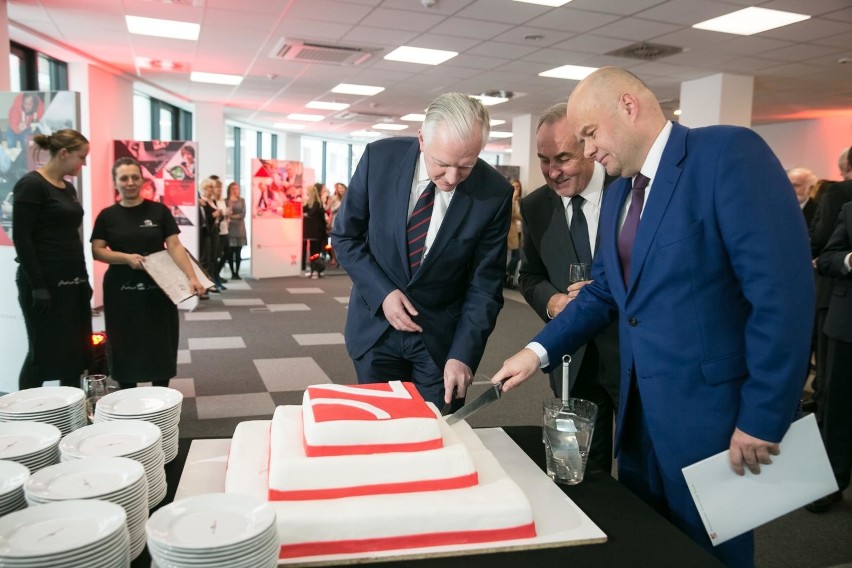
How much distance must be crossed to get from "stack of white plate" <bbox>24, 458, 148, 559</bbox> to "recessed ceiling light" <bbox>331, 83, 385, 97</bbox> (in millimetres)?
10361

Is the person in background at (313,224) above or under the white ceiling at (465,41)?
under

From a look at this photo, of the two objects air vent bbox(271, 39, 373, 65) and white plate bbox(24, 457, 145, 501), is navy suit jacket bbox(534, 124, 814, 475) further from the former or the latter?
air vent bbox(271, 39, 373, 65)

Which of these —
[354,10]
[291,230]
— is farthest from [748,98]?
[291,230]

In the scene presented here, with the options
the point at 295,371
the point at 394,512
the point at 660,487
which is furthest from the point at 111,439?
the point at 295,371

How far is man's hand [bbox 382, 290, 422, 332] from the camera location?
1.91m

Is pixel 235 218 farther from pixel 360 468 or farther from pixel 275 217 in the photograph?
pixel 360 468

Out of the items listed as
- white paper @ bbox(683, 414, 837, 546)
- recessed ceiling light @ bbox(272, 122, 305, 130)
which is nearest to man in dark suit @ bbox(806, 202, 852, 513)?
white paper @ bbox(683, 414, 837, 546)

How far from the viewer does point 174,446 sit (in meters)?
1.41

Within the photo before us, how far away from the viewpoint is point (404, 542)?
40.9 inches

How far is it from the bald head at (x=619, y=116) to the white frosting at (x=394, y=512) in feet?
2.58

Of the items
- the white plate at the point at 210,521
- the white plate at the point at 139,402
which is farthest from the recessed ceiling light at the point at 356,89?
the white plate at the point at 210,521

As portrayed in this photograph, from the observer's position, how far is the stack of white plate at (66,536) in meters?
0.79

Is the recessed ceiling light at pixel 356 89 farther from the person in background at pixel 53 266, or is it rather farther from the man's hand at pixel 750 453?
the man's hand at pixel 750 453

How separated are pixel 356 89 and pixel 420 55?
3.23m
